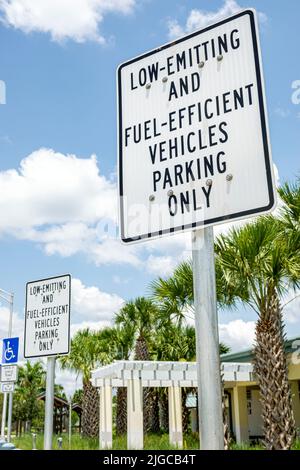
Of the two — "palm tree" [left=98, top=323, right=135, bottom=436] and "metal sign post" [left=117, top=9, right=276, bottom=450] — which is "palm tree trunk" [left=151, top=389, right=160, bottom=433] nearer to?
"palm tree" [left=98, top=323, right=135, bottom=436]

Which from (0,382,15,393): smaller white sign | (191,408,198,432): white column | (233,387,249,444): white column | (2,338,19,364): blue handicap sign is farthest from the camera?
(191,408,198,432): white column

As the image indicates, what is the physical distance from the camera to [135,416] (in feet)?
70.8

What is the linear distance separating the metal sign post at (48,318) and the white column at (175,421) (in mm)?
19990

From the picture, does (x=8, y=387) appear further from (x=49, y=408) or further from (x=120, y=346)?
(x=120, y=346)

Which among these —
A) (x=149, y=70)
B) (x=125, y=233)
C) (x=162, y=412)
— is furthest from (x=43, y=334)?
(x=162, y=412)

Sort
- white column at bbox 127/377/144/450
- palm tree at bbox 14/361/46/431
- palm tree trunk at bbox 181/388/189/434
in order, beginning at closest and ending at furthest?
white column at bbox 127/377/144/450, palm tree trunk at bbox 181/388/189/434, palm tree at bbox 14/361/46/431

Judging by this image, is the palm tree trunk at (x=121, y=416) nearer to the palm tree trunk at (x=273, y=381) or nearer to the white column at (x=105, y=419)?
the white column at (x=105, y=419)

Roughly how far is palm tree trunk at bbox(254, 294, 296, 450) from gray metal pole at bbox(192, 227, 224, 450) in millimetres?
11590

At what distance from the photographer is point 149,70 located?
207 cm

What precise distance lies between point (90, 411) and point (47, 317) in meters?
29.1

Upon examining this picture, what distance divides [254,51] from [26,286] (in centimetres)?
250

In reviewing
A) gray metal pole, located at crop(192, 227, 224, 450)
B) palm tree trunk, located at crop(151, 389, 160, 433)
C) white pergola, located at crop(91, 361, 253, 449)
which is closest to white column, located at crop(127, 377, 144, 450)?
white pergola, located at crop(91, 361, 253, 449)

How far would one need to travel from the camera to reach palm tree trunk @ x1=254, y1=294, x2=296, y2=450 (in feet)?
41.5

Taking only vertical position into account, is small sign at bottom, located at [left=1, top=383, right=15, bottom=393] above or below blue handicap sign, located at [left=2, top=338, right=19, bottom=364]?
below
